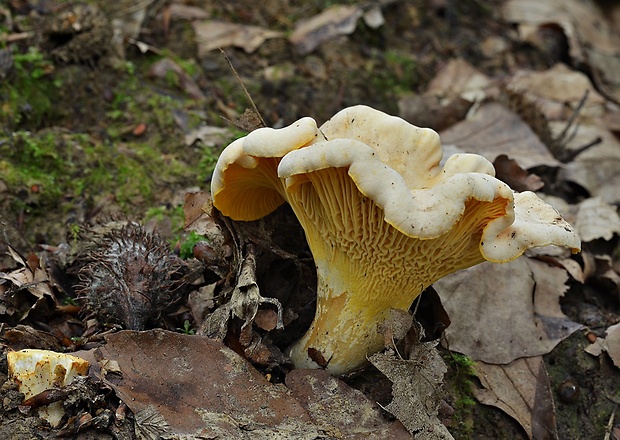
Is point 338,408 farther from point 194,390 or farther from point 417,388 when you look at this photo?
point 194,390

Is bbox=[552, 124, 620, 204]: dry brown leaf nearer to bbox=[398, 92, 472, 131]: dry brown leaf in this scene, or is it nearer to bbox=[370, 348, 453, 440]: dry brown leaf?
bbox=[398, 92, 472, 131]: dry brown leaf

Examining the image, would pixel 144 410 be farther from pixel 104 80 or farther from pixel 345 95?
pixel 345 95

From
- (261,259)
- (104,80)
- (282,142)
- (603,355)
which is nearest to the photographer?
(282,142)

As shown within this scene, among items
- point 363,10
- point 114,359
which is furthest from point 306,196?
point 363,10

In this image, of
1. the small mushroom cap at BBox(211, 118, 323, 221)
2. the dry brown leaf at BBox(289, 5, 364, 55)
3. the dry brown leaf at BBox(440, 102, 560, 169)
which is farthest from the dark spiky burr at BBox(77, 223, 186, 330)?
the dry brown leaf at BBox(289, 5, 364, 55)

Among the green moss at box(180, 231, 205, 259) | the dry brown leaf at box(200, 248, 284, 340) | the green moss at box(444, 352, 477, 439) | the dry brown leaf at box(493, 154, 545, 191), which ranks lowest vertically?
the green moss at box(444, 352, 477, 439)

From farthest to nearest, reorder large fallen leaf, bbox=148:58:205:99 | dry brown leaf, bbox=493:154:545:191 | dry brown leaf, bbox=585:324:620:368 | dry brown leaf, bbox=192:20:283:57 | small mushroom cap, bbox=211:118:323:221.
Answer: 1. dry brown leaf, bbox=192:20:283:57
2. large fallen leaf, bbox=148:58:205:99
3. dry brown leaf, bbox=493:154:545:191
4. dry brown leaf, bbox=585:324:620:368
5. small mushroom cap, bbox=211:118:323:221

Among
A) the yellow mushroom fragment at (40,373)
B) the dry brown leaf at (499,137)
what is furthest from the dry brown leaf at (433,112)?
the yellow mushroom fragment at (40,373)
